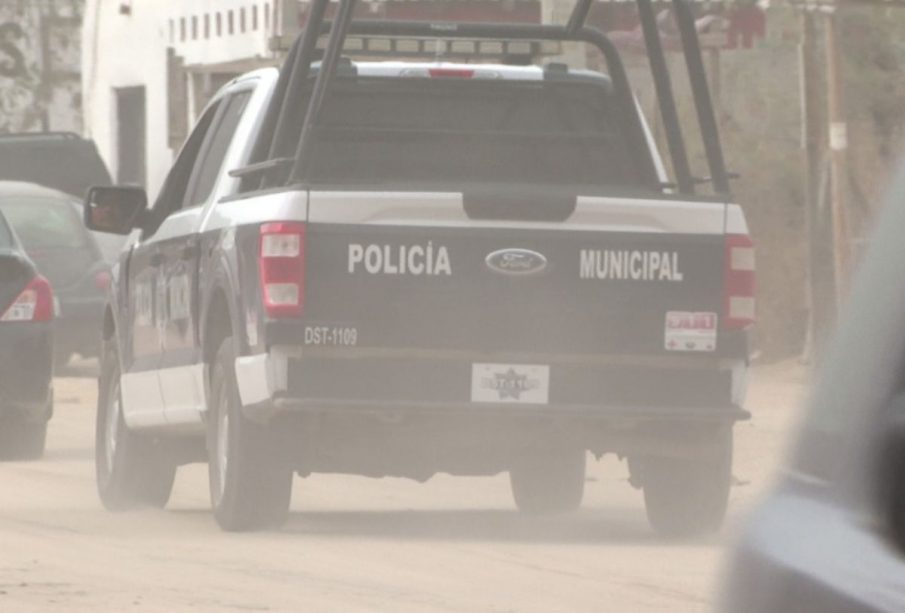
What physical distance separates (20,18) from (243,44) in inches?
689

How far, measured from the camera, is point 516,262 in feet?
32.1

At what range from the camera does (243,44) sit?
28.9m

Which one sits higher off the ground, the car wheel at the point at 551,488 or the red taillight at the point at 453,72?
the red taillight at the point at 453,72

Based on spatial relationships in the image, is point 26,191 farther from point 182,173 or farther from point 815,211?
point 182,173

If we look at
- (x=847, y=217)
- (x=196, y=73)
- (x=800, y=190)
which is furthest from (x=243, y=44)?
(x=847, y=217)

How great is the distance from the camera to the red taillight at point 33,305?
48.8 ft

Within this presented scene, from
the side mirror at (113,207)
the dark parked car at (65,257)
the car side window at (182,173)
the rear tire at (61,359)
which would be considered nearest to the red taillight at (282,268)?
the side mirror at (113,207)

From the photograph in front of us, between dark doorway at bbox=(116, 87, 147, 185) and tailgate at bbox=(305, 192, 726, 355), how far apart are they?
26962mm

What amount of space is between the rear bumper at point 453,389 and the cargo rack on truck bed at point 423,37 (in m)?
0.68

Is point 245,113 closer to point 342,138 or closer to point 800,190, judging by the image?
point 342,138

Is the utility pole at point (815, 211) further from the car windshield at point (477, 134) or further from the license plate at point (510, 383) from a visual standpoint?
the license plate at point (510, 383)

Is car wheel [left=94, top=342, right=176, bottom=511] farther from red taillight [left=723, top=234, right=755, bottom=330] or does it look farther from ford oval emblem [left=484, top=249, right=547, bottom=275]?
red taillight [left=723, top=234, right=755, bottom=330]

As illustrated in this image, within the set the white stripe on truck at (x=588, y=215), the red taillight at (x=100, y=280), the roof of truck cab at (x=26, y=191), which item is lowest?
the red taillight at (x=100, y=280)

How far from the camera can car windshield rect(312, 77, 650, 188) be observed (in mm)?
10633
